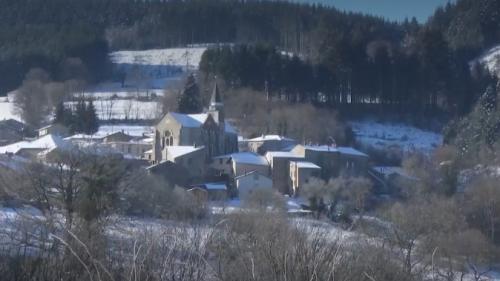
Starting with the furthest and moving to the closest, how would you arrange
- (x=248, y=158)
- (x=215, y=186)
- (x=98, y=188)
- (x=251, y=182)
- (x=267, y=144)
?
(x=267, y=144) < (x=248, y=158) < (x=251, y=182) < (x=215, y=186) < (x=98, y=188)

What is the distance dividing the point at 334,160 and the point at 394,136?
26.2 feet

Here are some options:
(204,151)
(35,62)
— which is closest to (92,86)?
(35,62)

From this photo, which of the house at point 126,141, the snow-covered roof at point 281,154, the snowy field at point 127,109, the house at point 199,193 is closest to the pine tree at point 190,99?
the snowy field at point 127,109

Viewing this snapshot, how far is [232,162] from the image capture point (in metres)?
34.6

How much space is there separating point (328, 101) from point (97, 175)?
96.7 ft

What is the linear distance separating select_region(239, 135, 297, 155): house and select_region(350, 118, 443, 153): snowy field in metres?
4.52

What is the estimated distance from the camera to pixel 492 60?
55812 millimetres

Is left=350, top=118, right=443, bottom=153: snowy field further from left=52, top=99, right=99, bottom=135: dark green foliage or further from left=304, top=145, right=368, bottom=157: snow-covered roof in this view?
left=52, top=99, right=99, bottom=135: dark green foliage

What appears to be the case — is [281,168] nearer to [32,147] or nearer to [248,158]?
[248,158]

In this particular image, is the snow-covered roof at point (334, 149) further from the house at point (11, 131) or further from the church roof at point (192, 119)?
the house at point (11, 131)

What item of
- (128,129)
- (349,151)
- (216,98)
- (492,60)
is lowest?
(349,151)

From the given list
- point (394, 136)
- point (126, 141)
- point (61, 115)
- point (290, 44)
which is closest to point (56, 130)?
point (61, 115)

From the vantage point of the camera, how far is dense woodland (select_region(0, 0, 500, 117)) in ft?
151

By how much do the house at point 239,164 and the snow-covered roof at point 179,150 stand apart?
3.10 ft
